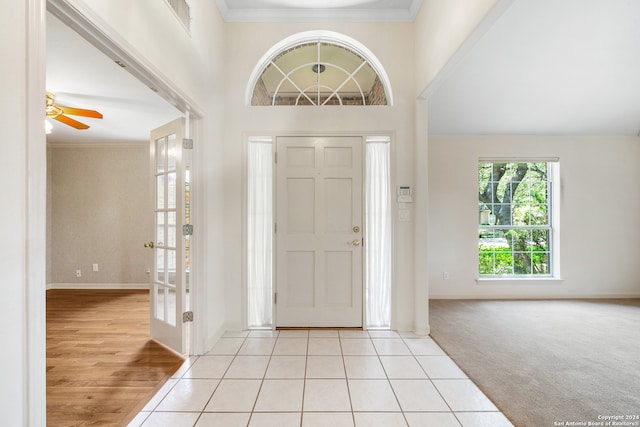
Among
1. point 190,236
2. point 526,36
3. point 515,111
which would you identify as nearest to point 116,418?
point 190,236

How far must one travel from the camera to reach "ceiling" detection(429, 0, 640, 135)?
112 inches

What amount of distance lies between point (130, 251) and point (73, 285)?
1.11 m

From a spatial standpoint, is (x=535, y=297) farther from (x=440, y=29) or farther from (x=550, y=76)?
(x=440, y=29)

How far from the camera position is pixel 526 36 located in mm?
3055

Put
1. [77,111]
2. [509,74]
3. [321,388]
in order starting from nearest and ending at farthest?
[321,388] < [77,111] < [509,74]

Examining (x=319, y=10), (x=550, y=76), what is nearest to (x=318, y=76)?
(x=319, y=10)

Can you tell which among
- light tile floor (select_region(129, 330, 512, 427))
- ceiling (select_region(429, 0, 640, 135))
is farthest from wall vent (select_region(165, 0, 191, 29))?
light tile floor (select_region(129, 330, 512, 427))

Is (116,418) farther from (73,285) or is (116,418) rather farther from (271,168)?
(73,285)

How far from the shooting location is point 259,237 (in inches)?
127

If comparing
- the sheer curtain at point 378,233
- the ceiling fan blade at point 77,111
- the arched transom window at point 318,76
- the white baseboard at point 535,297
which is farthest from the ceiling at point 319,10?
the white baseboard at point 535,297

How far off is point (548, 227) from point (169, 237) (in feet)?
16.9

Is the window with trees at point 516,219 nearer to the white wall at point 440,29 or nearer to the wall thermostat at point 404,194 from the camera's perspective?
the wall thermostat at point 404,194

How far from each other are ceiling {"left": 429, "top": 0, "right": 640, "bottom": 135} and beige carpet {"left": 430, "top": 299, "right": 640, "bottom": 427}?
245cm
